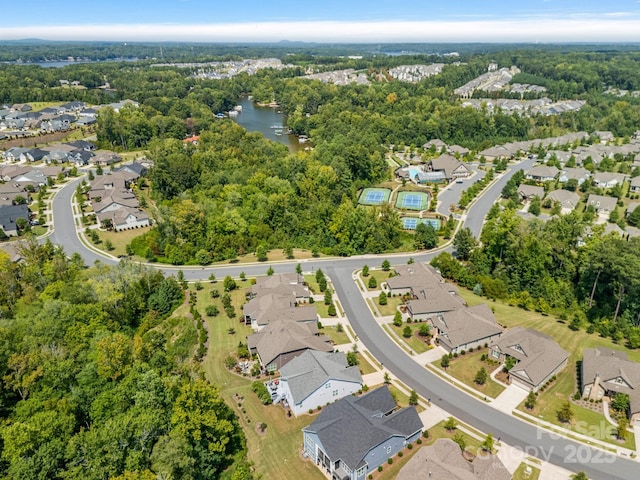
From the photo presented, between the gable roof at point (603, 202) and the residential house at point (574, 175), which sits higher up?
the residential house at point (574, 175)

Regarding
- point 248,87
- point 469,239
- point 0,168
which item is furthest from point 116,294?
point 248,87

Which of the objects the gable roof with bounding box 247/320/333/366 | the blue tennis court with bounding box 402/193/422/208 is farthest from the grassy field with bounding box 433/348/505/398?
the blue tennis court with bounding box 402/193/422/208

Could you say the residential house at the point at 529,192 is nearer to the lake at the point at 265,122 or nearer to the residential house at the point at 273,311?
the residential house at the point at 273,311

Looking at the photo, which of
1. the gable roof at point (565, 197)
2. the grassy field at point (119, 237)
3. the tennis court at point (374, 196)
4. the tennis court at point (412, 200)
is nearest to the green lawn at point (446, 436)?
the grassy field at point (119, 237)

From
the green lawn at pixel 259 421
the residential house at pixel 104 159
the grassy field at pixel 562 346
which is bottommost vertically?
the grassy field at pixel 562 346

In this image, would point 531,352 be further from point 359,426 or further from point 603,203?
point 603,203

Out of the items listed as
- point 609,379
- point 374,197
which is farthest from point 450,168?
point 609,379

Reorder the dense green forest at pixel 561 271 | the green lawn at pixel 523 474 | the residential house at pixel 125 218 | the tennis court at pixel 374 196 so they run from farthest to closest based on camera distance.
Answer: the tennis court at pixel 374 196 < the residential house at pixel 125 218 < the dense green forest at pixel 561 271 < the green lawn at pixel 523 474
